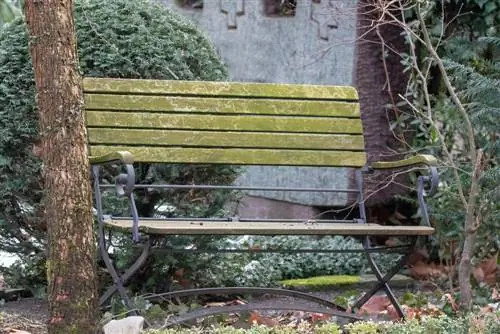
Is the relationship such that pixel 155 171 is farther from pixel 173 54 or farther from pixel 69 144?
pixel 69 144

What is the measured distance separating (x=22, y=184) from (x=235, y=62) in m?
3.85

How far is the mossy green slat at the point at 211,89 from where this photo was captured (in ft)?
16.7

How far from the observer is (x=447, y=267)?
261 inches

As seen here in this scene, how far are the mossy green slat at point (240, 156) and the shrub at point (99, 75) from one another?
0.30 metres

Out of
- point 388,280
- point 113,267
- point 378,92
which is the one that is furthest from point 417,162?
point 378,92

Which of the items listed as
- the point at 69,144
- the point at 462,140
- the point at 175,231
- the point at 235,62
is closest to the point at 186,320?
the point at 175,231

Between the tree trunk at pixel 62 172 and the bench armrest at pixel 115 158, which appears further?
the bench armrest at pixel 115 158

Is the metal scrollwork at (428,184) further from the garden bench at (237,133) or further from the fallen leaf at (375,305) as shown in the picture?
the fallen leaf at (375,305)

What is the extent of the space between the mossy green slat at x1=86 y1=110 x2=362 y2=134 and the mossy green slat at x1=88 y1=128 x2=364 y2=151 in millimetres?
34

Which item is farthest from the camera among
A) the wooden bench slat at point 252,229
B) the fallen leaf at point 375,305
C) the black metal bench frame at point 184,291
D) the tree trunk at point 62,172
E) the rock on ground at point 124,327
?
the fallen leaf at point 375,305

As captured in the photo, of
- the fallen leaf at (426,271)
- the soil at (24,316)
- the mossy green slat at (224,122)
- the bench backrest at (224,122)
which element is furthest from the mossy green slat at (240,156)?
the fallen leaf at (426,271)

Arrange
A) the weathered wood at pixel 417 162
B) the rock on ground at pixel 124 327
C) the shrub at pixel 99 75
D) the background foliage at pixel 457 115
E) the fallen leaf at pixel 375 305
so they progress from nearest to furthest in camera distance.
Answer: the rock on ground at pixel 124 327 < the weathered wood at pixel 417 162 < the shrub at pixel 99 75 < the fallen leaf at pixel 375 305 < the background foliage at pixel 457 115

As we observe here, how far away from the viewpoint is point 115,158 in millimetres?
4480

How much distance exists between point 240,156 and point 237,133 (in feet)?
0.44
